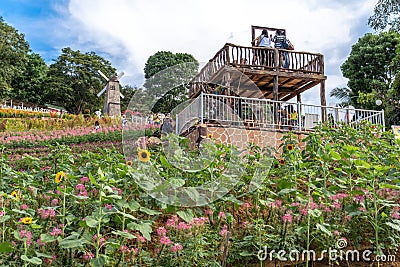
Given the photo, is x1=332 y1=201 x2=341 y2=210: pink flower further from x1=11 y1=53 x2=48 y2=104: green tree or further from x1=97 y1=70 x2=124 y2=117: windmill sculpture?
x1=11 y1=53 x2=48 y2=104: green tree

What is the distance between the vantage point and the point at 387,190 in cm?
398

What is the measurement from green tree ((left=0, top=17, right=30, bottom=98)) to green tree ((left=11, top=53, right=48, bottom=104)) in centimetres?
376

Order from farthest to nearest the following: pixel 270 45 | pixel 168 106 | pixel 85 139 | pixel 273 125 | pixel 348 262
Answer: pixel 85 139
pixel 270 45
pixel 273 125
pixel 168 106
pixel 348 262

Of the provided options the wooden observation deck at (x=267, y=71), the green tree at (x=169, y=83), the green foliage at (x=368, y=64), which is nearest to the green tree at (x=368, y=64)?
the green foliage at (x=368, y=64)

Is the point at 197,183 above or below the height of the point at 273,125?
below

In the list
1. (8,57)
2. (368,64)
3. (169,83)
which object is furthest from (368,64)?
(8,57)

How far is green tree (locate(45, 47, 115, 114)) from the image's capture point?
125 feet

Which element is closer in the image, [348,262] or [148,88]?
[348,262]

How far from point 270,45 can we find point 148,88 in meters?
8.51

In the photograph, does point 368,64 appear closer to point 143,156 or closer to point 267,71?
point 267,71

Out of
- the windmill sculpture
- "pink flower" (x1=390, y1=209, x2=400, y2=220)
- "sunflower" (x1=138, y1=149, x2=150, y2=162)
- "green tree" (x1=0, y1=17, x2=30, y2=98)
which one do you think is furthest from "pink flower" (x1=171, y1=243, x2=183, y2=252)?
"green tree" (x1=0, y1=17, x2=30, y2=98)

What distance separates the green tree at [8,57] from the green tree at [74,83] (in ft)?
14.0

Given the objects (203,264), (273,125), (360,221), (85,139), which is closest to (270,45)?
(273,125)

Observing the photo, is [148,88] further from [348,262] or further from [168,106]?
[348,262]
